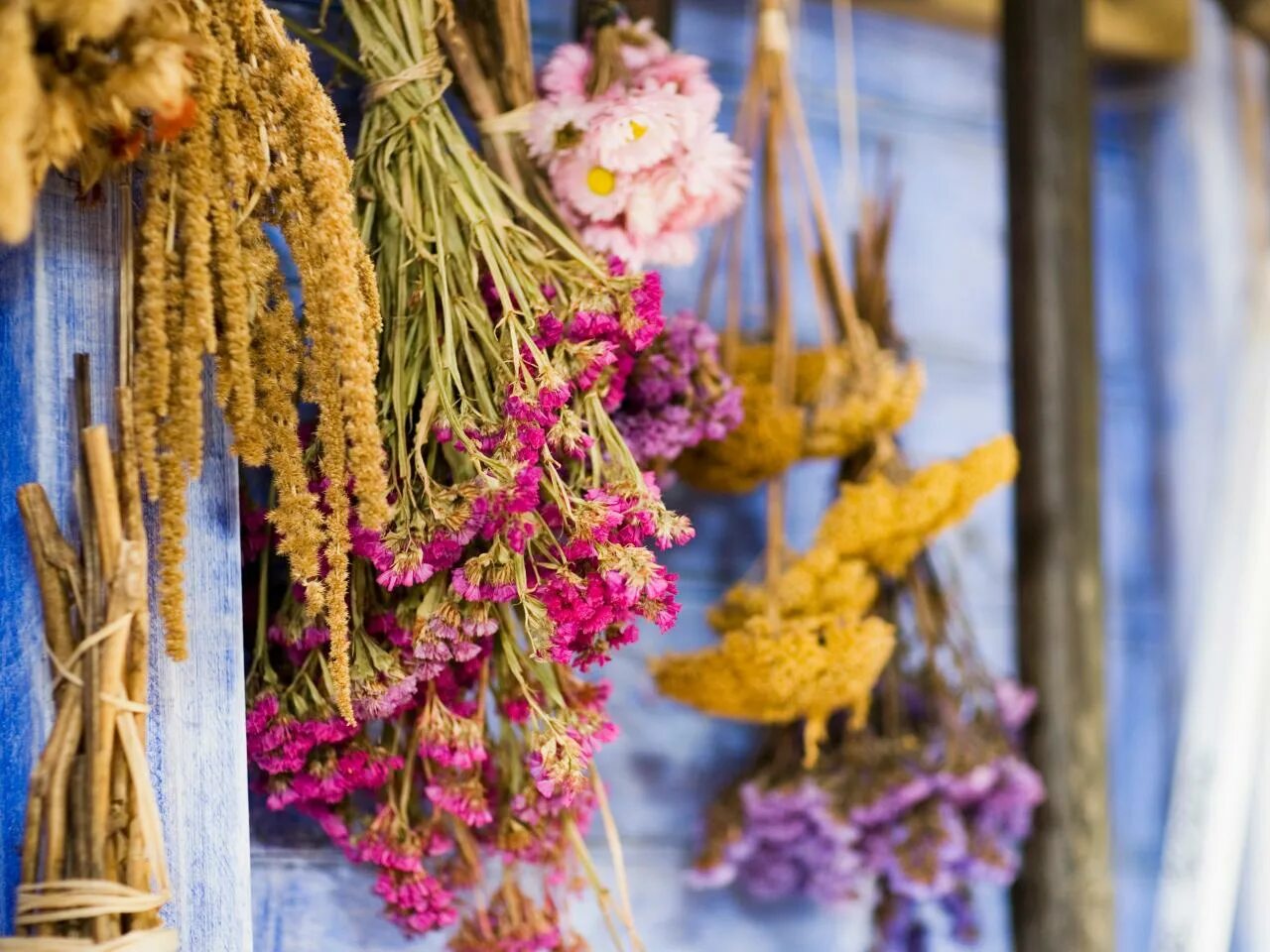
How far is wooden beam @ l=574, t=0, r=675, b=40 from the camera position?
127 centimetres

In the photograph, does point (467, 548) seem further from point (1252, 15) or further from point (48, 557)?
point (1252, 15)

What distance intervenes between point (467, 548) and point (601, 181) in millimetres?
356

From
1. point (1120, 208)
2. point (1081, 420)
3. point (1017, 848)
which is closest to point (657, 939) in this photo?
point (1017, 848)

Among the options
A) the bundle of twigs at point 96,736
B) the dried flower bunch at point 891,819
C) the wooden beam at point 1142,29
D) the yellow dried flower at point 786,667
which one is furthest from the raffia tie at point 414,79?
the wooden beam at point 1142,29

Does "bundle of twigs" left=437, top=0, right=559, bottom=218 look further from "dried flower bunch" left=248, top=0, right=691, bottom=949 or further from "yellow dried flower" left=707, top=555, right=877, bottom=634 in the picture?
"yellow dried flower" left=707, top=555, right=877, bottom=634

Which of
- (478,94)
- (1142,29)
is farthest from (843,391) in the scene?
(1142,29)

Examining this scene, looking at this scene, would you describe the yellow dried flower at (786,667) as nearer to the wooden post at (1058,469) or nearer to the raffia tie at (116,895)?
the wooden post at (1058,469)

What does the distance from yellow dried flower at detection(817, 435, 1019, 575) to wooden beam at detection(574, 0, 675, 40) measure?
525 mm

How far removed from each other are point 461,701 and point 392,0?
1.93ft

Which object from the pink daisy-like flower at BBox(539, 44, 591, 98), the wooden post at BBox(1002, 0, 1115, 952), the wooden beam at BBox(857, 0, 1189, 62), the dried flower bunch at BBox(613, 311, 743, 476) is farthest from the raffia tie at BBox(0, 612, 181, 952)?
the wooden beam at BBox(857, 0, 1189, 62)

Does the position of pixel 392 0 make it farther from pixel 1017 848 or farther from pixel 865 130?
pixel 1017 848

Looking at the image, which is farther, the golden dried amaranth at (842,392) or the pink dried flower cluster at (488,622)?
the golden dried amaranth at (842,392)

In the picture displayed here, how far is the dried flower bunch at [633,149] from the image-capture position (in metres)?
1.08

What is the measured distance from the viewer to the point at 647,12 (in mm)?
1315
